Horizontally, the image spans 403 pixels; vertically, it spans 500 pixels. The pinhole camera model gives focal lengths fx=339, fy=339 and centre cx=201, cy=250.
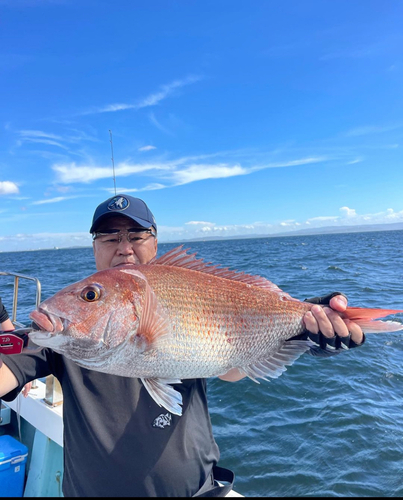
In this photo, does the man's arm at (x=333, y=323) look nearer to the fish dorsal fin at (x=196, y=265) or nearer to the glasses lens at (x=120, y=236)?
the fish dorsal fin at (x=196, y=265)

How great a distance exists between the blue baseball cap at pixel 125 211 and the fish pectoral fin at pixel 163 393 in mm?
1125

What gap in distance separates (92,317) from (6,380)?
0.75m

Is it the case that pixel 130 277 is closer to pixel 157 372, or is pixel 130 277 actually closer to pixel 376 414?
pixel 157 372

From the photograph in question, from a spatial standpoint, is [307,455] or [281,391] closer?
[307,455]

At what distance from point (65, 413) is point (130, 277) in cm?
103

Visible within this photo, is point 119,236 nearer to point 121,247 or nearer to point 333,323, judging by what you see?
point 121,247

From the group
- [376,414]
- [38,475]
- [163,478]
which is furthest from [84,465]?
[376,414]

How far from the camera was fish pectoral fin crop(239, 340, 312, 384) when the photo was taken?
2.17 m

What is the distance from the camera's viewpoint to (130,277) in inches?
79.3

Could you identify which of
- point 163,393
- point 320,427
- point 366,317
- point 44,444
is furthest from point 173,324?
point 320,427

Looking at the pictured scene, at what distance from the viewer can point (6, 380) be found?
205 cm

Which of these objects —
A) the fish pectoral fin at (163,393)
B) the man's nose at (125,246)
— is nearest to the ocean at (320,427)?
the man's nose at (125,246)

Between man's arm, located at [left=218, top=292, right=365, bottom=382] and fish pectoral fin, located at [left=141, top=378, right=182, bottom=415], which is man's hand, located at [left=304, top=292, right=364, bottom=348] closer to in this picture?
man's arm, located at [left=218, top=292, right=365, bottom=382]

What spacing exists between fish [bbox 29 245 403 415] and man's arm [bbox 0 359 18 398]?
517mm
